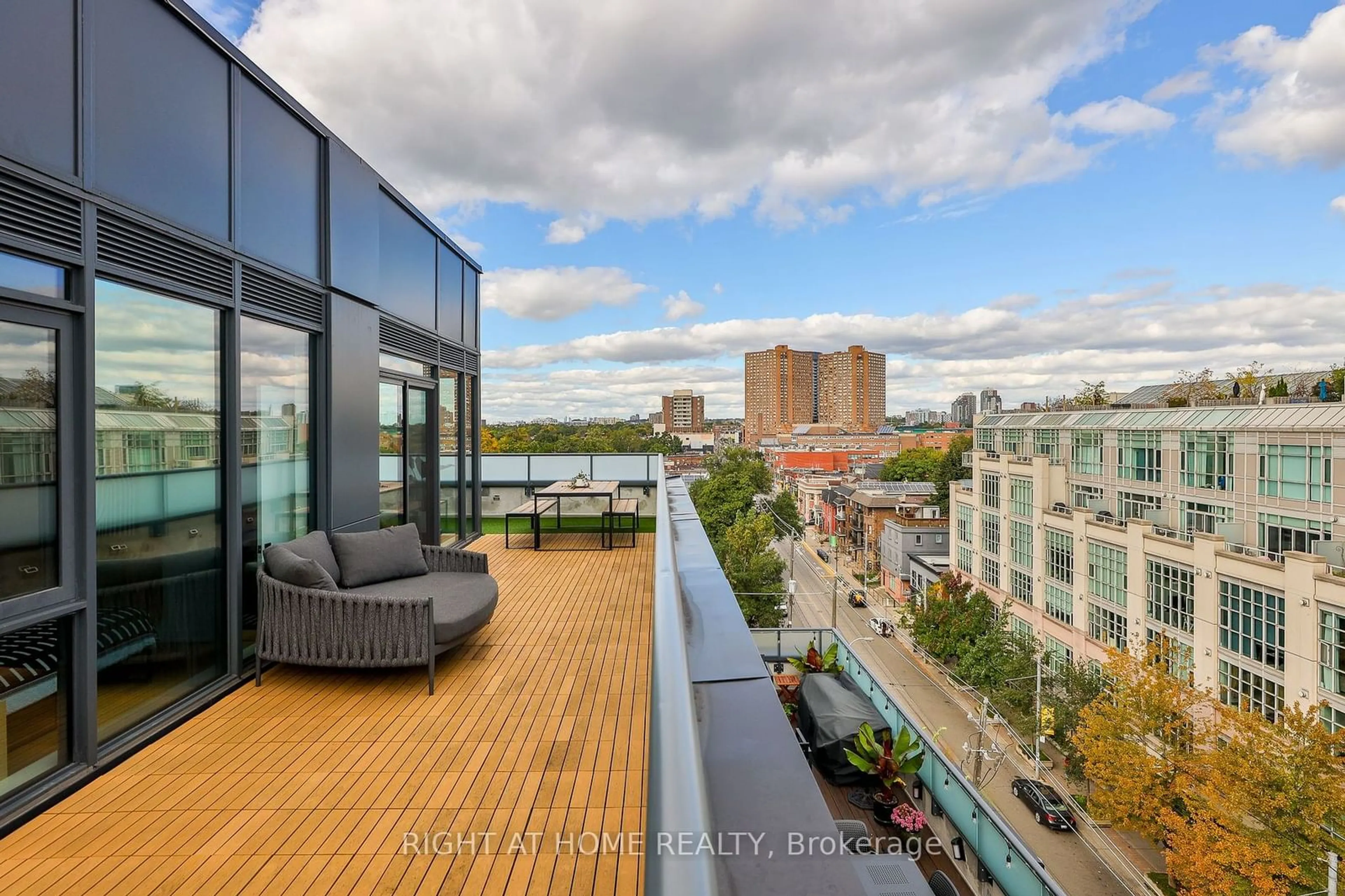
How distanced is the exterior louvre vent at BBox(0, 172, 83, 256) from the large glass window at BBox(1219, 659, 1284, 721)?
22.6 m

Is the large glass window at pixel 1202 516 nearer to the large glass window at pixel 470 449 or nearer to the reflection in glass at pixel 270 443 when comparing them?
the large glass window at pixel 470 449

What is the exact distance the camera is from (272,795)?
2.61 m

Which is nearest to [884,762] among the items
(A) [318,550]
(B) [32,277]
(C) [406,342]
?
(A) [318,550]

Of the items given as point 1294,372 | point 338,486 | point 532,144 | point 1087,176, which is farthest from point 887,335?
point 338,486

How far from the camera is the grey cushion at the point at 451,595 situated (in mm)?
3904

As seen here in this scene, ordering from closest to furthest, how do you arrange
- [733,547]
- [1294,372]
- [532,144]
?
[532,144] → [1294,372] → [733,547]

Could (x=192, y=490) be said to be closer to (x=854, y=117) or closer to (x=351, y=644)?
(x=351, y=644)

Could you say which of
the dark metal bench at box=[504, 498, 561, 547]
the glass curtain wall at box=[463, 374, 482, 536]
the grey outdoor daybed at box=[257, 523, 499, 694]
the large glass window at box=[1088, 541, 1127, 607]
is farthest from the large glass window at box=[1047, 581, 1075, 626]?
the grey outdoor daybed at box=[257, 523, 499, 694]

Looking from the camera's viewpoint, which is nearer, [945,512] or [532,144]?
[532,144]

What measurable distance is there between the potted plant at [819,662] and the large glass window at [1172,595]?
1617 centimetres

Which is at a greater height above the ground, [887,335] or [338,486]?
[887,335]

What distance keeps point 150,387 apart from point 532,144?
11736mm

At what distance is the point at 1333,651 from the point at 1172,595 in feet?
16.6

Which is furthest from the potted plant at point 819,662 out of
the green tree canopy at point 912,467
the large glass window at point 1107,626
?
the green tree canopy at point 912,467
